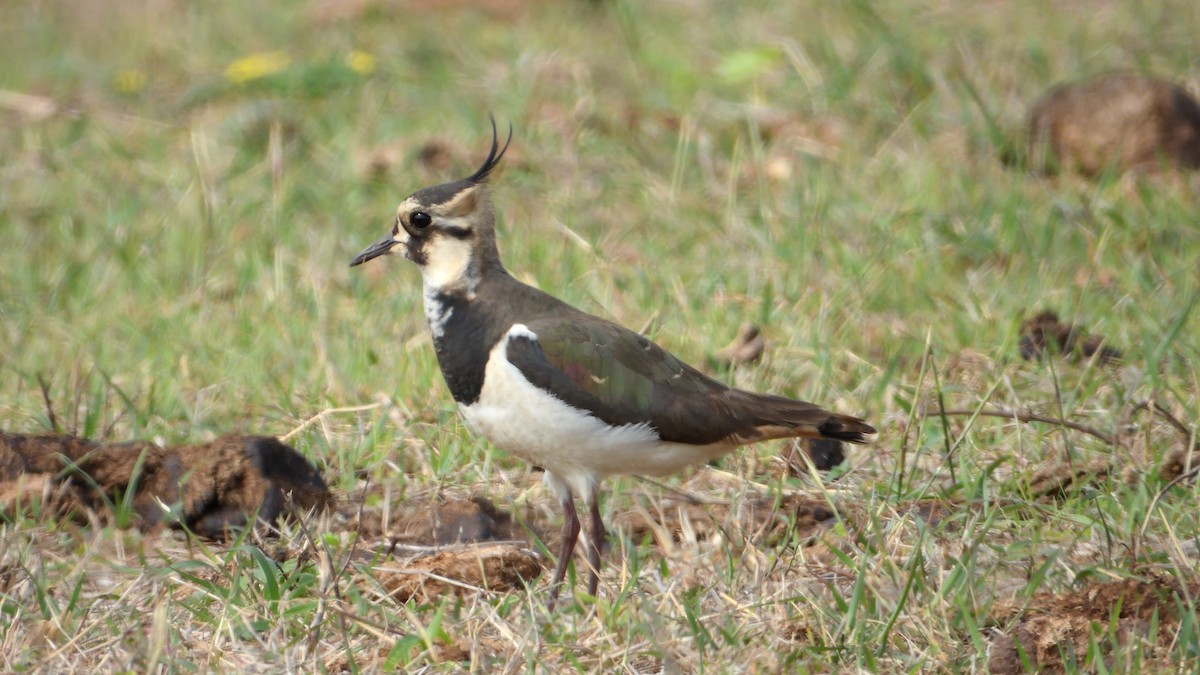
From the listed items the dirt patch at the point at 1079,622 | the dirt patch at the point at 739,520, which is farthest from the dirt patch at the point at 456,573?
the dirt patch at the point at 1079,622

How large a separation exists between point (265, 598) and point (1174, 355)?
3015 millimetres

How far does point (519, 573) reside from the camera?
3.97m

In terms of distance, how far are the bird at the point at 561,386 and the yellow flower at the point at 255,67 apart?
4.30 m

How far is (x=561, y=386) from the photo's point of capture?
3.94 metres

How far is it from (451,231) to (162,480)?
1.09 metres

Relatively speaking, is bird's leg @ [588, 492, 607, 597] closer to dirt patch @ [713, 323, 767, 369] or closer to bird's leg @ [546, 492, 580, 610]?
bird's leg @ [546, 492, 580, 610]

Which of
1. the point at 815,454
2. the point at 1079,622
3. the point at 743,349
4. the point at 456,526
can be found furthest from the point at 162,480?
the point at 1079,622

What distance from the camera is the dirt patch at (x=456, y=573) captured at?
3814mm

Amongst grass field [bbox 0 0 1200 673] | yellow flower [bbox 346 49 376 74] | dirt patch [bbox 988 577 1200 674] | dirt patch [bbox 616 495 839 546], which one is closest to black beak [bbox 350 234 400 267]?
grass field [bbox 0 0 1200 673]

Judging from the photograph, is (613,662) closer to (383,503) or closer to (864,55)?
(383,503)

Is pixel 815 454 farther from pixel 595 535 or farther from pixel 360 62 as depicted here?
pixel 360 62

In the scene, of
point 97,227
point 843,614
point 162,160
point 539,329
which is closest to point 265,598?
point 539,329

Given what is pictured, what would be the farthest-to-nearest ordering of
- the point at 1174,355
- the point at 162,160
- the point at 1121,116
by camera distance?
the point at 162,160
the point at 1121,116
the point at 1174,355

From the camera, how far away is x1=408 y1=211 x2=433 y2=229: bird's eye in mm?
4242
